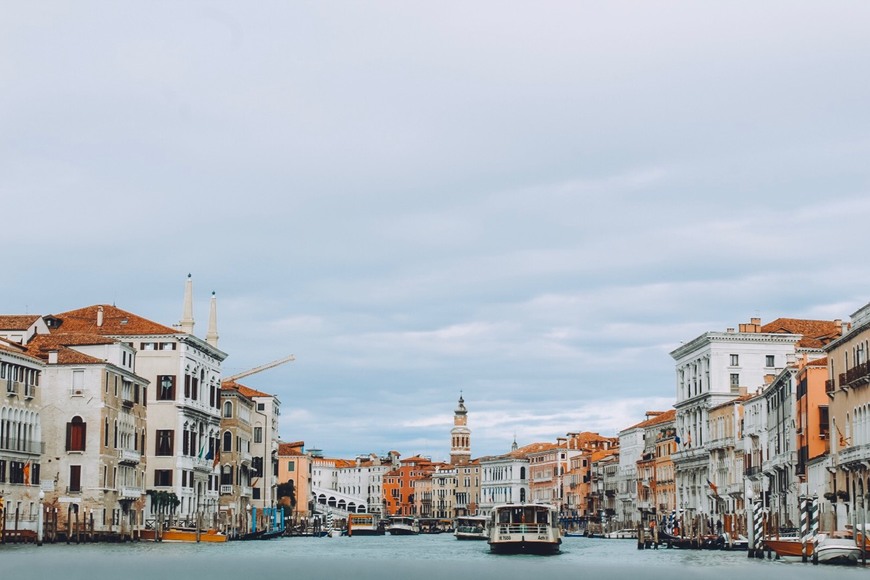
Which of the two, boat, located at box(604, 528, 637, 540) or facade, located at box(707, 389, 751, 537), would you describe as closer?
facade, located at box(707, 389, 751, 537)

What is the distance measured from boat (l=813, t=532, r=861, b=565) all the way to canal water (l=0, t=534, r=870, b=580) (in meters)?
0.34

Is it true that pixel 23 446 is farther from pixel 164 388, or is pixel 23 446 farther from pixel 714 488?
pixel 714 488

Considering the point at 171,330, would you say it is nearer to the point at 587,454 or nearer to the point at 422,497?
the point at 587,454

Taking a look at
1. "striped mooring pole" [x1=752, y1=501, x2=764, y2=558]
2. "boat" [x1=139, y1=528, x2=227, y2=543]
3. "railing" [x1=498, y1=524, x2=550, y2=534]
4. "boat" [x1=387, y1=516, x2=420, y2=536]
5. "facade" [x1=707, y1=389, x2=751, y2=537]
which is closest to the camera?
"striped mooring pole" [x1=752, y1=501, x2=764, y2=558]

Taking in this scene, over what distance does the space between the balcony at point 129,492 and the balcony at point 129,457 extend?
1.07 metres

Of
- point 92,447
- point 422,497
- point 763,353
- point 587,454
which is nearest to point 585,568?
point 92,447

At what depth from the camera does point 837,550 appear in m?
34.9

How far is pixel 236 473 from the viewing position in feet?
249

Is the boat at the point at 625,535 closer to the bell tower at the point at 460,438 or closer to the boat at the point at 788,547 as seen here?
the boat at the point at 788,547

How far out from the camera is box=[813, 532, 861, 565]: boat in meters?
34.6

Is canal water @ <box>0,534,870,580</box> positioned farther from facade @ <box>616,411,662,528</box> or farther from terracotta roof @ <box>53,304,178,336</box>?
facade @ <box>616,411,662,528</box>

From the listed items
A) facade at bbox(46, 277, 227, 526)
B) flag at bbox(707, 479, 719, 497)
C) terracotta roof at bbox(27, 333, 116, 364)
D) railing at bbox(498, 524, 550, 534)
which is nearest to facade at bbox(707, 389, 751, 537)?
flag at bbox(707, 479, 719, 497)

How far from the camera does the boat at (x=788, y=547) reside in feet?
126

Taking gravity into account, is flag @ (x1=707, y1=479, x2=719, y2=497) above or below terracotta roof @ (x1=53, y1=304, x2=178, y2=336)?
below
